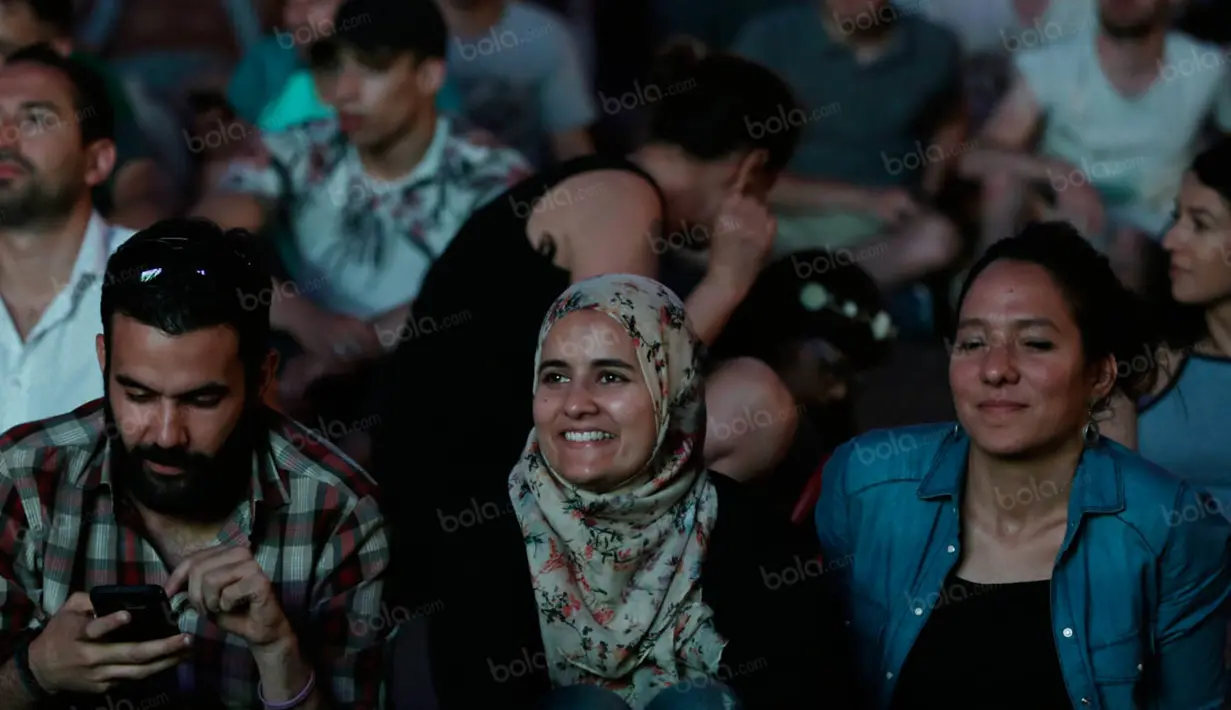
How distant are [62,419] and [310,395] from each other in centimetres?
94

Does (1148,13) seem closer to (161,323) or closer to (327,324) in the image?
(327,324)

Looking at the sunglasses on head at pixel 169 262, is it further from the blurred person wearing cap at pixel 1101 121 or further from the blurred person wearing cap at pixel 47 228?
the blurred person wearing cap at pixel 1101 121

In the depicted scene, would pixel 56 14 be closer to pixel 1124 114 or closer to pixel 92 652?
pixel 92 652

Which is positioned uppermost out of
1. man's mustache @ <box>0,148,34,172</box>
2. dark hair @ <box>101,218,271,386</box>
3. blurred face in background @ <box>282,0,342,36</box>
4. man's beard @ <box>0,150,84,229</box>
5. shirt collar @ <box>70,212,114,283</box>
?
blurred face in background @ <box>282,0,342,36</box>

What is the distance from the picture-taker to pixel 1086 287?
2.16m

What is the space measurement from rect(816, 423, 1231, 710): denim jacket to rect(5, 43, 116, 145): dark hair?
170 cm

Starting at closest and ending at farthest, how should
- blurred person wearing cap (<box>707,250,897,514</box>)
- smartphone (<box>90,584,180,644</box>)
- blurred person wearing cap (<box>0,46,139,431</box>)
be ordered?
1. smartphone (<box>90,584,180,644</box>)
2. blurred person wearing cap (<box>0,46,139,431</box>)
3. blurred person wearing cap (<box>707,250,897,514</box>)

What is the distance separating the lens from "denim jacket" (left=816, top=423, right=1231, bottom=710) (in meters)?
2.05

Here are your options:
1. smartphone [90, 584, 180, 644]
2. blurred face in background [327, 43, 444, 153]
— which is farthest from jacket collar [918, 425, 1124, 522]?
blurred face in background [327, 43, 444, 153]

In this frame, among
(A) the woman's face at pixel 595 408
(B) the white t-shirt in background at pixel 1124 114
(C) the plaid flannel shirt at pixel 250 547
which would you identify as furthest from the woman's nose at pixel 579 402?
(B) the white t-shirt in background at pixel 1124 114

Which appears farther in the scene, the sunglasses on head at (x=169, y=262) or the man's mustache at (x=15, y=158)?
the man's mustache at (x=15, y=158)

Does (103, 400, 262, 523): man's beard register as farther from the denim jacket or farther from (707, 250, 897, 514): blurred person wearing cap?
(707, 250, 897, 514): blurred person wearing cap

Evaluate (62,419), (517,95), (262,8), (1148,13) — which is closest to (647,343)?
(62,419)

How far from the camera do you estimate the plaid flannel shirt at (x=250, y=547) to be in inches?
78.9
